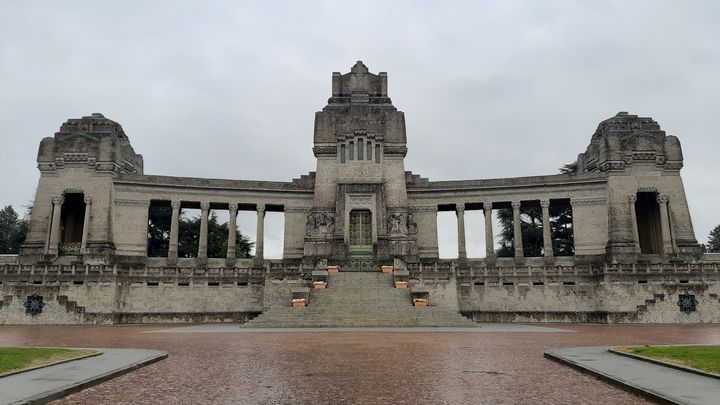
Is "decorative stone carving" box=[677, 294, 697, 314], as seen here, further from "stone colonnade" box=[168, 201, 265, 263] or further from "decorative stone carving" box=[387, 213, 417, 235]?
"stone colonnade" box=[168, 201, 265, 263]

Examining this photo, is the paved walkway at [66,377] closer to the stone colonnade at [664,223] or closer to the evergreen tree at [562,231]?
the stone colonnade at [664,223]

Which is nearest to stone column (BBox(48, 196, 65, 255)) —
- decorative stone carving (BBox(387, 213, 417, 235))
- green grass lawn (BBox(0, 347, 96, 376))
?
decorative stone carving (BBox(387, 213, 417, 235))

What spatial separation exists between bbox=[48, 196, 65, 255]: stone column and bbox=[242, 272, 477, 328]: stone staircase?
103ft

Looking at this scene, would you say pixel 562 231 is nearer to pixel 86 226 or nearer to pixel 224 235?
pixel 224 235

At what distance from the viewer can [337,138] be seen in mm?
61188

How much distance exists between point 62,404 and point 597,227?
183ft

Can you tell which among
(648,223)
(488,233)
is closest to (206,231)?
(488,233)

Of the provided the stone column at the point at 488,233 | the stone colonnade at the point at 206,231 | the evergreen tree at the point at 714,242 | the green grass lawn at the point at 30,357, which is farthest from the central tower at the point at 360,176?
the evergreen tree at the point at 714,242

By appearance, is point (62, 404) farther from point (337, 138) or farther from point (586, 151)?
point (586, 151)

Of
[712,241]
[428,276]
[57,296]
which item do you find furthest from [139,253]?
[712,241]

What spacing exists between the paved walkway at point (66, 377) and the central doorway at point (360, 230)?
1552 inches

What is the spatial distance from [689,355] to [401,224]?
41167 millimetres

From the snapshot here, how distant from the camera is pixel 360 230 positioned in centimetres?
5800

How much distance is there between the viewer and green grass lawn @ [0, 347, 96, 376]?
14473 millimetres
